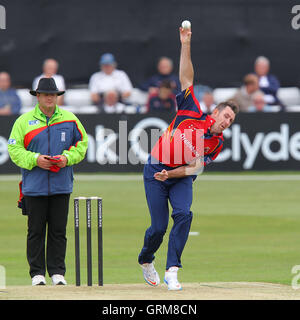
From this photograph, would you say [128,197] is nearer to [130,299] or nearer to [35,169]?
[35,169]

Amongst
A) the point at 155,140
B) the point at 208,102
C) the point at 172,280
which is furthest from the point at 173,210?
the point at 208,102

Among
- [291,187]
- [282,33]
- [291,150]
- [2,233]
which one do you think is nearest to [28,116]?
[2,233]

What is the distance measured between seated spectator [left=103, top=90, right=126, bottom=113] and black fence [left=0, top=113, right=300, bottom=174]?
29.3 inches

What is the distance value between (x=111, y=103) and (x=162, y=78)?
4.41ft

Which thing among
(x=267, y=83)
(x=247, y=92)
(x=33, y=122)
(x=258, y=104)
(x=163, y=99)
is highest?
(x=267, y=83)

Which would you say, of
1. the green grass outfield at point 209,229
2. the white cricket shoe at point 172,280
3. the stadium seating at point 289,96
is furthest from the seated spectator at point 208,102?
the white cricket shoe at point 172,280

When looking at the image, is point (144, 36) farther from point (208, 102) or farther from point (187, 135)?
point (187, 135)

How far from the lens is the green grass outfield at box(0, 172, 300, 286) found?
1078 centimetres

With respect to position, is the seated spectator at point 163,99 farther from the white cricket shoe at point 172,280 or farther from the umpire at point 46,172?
the white cricket shoe at point 172,280

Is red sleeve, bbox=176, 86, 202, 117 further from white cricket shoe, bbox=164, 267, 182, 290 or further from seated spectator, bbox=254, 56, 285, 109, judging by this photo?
seated spectator, bbox=254, 56, 285, 109

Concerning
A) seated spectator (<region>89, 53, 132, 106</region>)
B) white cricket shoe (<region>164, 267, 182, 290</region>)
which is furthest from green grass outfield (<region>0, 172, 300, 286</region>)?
seated spectator (<region>89, 53, 132, 106</region>)

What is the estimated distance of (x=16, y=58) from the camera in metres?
21.3

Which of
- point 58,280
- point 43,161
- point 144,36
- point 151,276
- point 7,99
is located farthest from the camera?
point 144,36

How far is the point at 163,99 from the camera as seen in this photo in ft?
67.1
